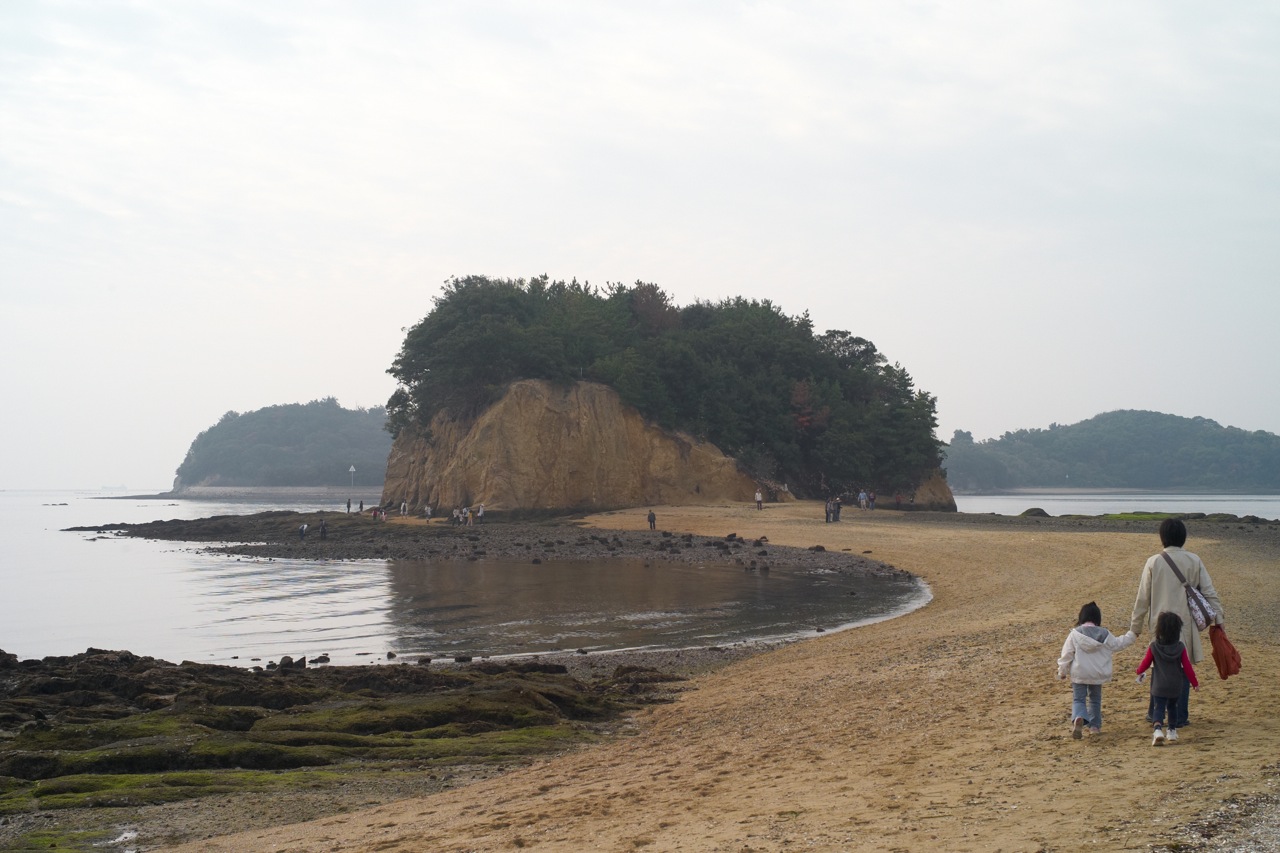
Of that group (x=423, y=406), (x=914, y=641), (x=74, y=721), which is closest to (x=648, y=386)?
(x=423, y=406)

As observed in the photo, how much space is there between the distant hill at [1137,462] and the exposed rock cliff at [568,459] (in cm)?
11111

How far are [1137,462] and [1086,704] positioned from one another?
18671cm

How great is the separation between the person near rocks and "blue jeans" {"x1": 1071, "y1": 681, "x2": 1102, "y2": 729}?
0.44 metres

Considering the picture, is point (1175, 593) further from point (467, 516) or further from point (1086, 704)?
point (467, 516)

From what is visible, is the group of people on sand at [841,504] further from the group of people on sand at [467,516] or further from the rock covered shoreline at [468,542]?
the group of people on sand at [467,516]

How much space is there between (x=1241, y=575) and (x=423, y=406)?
178 feet

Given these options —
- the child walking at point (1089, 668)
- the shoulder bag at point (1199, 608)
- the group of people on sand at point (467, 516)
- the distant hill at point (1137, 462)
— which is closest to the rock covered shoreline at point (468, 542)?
the group of people on sand at point (467, 516)

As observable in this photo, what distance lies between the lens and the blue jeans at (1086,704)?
8.98 m

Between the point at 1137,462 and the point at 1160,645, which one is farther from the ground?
the point at 1137,462

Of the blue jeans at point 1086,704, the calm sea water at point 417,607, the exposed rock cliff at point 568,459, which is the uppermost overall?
the exposed rock cliff at point 568,459

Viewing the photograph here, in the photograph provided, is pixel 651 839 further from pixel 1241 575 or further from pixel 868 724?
pixel 1241 575

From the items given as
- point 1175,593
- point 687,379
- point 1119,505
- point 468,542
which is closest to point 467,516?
point 468,542

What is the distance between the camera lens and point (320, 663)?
18.7m

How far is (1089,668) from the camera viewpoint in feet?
29.1
